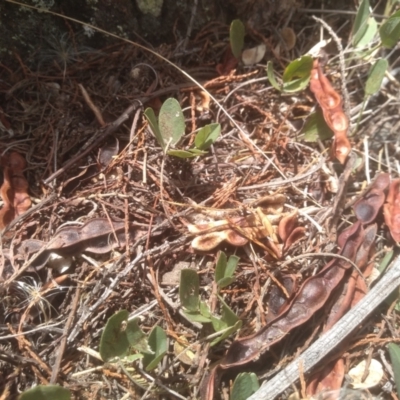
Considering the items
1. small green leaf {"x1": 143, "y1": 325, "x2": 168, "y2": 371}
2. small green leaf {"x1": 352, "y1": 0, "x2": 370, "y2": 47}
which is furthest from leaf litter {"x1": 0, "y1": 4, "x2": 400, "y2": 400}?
small green leaf {"x1": 352, "y1": 0, "x2": 370, "y2": 47}

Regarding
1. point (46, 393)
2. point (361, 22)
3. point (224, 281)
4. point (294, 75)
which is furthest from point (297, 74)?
point (46, 393)

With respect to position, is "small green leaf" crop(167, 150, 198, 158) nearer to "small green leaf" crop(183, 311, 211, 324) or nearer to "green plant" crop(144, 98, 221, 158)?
"green plant" crop(144, 98, 221, 158)

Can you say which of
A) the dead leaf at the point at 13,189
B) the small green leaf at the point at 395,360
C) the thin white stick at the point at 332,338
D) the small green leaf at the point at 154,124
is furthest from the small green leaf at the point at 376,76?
the dead leaf at the point at 13,189

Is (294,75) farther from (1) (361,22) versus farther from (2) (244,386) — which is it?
(2) (244,386)

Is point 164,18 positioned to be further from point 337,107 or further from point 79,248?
point 79,248

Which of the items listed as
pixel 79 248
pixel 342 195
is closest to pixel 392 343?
pixel 342 195

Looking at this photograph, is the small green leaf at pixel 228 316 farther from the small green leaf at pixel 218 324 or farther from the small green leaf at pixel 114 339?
the small green leaf at pixel 114 339
